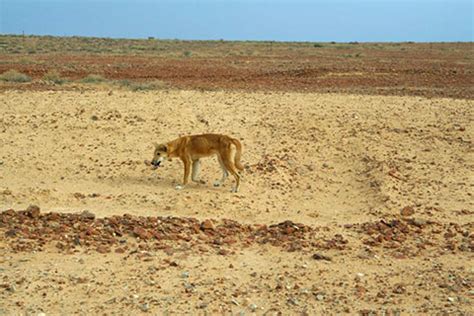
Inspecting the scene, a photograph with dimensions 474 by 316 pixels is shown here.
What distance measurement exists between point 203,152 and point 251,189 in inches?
45.1

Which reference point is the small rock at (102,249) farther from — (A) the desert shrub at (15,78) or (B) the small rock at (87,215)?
(A) the desert shrub at (15,78)

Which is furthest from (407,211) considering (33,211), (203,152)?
(33,211)

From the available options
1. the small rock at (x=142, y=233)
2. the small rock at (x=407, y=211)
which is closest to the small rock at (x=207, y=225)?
the small rock at (x=142, y=233)

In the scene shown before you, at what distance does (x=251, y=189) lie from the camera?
1205cm

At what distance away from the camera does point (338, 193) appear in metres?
12.3

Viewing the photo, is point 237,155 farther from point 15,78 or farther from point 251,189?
point 15,78

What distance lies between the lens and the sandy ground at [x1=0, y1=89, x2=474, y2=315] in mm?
7484

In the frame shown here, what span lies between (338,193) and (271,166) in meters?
1.55

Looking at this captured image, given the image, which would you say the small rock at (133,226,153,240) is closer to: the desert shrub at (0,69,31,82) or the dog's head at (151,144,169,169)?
the dog's head at (151,144,169,169)

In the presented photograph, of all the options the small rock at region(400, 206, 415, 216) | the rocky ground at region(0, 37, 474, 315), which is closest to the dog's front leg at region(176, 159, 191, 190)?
the rocky ground at region(0, 37, 474, 315)

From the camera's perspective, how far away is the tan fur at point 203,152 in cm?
1194

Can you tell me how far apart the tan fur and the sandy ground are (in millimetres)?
408

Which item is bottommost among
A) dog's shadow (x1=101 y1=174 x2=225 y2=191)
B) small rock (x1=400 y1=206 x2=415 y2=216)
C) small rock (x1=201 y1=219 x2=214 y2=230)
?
small rock (x1=201 y1=219 x2=214 y2=230)

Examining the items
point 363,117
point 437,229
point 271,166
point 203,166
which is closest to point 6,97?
point 203,166
